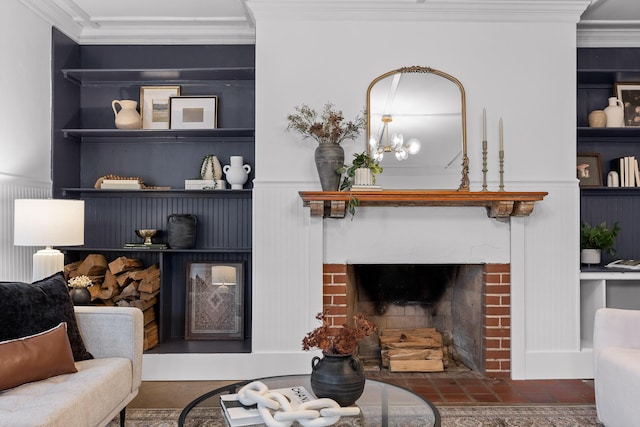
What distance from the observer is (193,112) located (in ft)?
13.0

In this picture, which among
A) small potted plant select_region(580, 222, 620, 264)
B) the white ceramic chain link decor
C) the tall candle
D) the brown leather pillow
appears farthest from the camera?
small potted plant select_region(580, 222, 620, 264)

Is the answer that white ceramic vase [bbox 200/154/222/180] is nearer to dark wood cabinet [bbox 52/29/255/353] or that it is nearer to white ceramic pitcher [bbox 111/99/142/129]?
dark wood cabinet [bbox 52/29/255/353]

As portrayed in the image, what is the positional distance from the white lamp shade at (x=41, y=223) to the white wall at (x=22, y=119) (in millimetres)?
287

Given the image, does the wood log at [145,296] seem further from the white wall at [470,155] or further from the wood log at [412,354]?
the wood log at [412,354]

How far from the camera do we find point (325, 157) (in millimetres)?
3330

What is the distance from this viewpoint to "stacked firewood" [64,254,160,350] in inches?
144

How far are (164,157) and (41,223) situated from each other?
131 cm

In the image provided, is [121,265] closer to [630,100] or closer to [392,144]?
[392,144]

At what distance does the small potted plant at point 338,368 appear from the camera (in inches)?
73.9

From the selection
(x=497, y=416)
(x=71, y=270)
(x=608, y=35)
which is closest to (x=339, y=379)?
(x=497, y=416)

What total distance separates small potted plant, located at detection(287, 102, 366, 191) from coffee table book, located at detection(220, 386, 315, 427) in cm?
161

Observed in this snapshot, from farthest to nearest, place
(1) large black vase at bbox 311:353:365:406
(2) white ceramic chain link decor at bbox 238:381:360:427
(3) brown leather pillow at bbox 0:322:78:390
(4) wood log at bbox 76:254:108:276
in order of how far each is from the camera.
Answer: (4) wood log at bbox 76:254:108:276, (3) brown leather pillow at bbox 0:322:78:390, (1) large black vase at bbox 311:353:365:406, (2) white ceramic chain link decor at bbox 238:381:360:427

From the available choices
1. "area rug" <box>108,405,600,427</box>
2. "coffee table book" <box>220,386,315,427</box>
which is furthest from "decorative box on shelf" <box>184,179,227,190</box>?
"coffee table book" <box>220,386,315,427</box>

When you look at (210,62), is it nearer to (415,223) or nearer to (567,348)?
(415,223)
